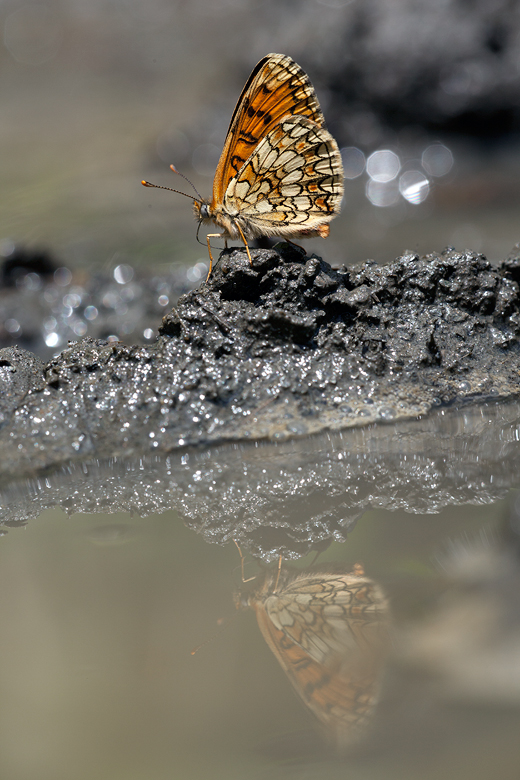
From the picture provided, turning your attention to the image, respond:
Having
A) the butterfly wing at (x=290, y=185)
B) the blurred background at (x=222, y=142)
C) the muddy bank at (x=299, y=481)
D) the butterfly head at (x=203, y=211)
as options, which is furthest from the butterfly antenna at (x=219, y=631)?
the blurred background at (x=222, y=142)

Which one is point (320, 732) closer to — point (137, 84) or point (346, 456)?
point (346, 456)

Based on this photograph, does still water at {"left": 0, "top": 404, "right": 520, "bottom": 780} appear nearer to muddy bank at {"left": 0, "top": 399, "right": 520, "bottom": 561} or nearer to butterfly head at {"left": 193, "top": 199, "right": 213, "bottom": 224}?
muddy bank at {"left": 0, "top": 399, "right": 520, "bottom": 561}

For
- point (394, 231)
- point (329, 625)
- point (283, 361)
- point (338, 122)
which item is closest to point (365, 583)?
point (329, 625)

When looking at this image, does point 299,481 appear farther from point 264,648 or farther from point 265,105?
point 265,105

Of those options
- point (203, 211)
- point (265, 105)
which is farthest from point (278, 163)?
point (203, 211)

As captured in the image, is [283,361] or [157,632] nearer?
[157,632]

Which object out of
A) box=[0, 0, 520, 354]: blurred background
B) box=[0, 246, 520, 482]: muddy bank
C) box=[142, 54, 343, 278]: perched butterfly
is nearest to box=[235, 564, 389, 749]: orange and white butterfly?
box=[0, 246, 520, 482]: muddy bank
